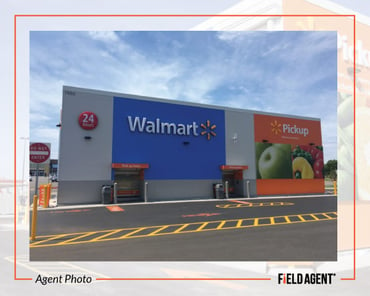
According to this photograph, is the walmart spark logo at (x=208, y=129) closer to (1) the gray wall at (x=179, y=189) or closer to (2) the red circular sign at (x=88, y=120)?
(1) the gray wall at (x=179, y=189)

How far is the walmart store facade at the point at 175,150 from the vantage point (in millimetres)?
19641

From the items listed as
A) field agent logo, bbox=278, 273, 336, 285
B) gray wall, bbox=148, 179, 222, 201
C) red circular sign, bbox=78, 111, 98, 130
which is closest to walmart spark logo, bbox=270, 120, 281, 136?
gray wall, bbox=148, 179, 222, 201

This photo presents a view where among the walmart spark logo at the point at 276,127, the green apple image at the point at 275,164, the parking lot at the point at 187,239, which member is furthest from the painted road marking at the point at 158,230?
the walmart spark logo at the point at 276,127

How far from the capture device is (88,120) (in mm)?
19812

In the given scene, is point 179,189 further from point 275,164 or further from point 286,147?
point 286,147

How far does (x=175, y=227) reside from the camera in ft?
35.4

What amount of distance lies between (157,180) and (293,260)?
15534 mm

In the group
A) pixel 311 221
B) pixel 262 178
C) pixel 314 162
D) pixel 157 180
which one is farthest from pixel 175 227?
pixel 314 162

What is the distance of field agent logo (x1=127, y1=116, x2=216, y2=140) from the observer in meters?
21.6

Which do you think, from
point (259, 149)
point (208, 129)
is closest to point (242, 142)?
point (259, 149)

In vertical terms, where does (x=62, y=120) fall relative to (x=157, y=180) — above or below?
Answer: above

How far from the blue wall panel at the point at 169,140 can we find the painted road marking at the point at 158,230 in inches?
418

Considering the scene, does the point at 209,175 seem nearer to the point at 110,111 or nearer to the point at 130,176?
the point at 130,176

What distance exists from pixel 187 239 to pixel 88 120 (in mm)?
13244
